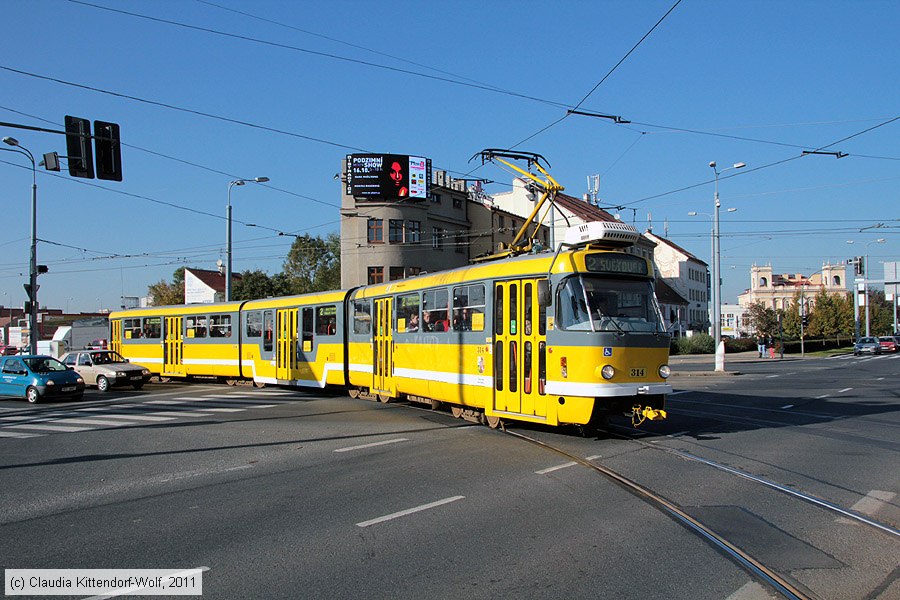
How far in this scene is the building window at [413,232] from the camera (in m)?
47.8

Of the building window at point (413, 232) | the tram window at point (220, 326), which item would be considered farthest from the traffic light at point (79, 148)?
the building window at point (413, 232)

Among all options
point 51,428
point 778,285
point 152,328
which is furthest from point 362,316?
point 778,285

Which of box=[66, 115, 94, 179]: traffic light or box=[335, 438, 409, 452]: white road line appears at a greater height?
box=[66, 115, 94, 179]: traffic light

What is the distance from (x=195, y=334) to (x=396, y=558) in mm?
24370

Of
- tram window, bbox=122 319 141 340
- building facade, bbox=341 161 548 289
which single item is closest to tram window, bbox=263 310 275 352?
tram window, bbox=122 319 141 340

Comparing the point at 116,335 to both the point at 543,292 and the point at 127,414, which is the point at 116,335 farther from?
the point at 543,292

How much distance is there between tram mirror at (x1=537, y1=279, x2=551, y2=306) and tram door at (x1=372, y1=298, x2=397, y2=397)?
6421mm

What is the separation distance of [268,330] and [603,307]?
628 inches

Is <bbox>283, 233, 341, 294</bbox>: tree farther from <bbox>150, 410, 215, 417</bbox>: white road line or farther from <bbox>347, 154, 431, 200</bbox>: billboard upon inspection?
<bbox>150, 410, 215, 417</bbox>: white road line

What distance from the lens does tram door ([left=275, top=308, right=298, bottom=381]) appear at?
909 inches

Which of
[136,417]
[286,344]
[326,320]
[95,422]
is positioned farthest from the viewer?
[286,344]

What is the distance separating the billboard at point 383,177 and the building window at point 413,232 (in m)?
2.04

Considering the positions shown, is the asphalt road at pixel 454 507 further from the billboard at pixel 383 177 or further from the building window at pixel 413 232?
the building window at pixel 413 232

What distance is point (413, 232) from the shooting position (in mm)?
48156
